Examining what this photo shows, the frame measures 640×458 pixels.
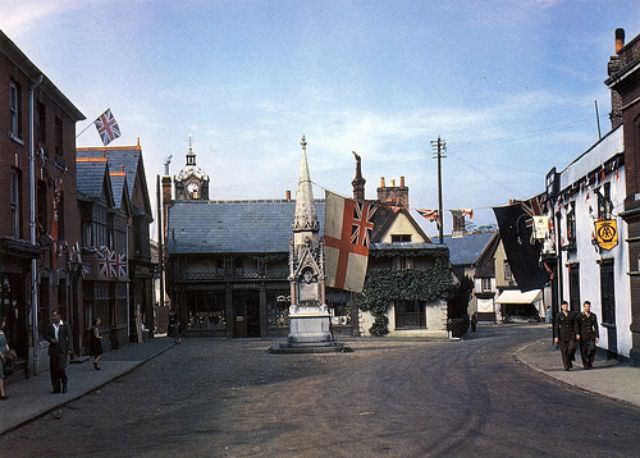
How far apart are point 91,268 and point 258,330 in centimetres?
1870

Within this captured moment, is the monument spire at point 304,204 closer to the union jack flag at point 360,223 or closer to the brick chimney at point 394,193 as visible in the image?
the union jack flag at point 360,223

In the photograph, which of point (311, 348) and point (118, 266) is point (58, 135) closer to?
point (118, 266)

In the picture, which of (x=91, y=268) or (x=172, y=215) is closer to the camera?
(x=91, y=268)

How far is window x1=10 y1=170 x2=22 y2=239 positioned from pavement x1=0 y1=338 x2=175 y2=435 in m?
3.94

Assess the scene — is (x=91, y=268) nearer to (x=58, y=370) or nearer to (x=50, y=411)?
(x=58, y=370)

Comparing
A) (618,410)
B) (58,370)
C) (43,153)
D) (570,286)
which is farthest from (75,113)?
(618,410)

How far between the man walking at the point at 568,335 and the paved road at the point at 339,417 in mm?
1011

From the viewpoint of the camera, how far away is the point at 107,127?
103 ft

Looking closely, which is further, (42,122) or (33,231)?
(42,122)

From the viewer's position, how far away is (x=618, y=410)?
14234 millimetres

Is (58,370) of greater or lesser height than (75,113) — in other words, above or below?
below

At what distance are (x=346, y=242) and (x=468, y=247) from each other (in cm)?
3656

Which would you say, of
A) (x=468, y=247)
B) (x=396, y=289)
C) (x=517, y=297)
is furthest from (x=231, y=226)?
(x=468, y=247)

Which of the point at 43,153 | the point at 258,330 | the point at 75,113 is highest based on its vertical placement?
the point at 75,113
